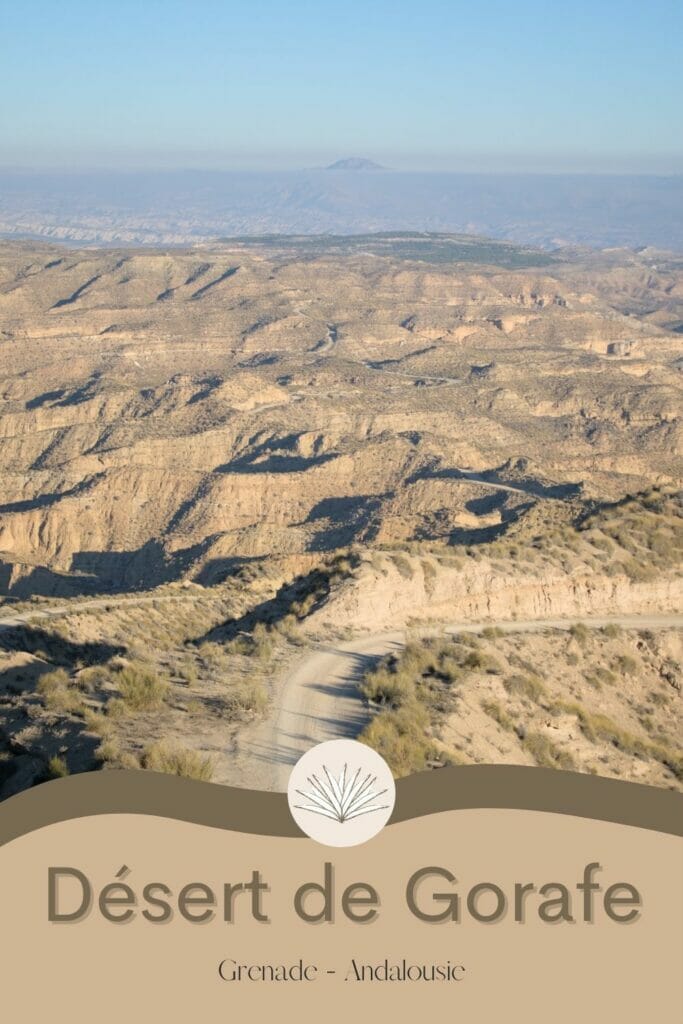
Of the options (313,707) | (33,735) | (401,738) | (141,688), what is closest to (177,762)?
(33,735)

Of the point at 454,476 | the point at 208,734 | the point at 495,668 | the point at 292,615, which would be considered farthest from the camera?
the point at 454,476

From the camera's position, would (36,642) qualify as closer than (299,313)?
Yes

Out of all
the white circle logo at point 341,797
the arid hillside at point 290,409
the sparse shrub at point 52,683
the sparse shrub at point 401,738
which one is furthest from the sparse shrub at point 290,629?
the arid hillside at point 290,409

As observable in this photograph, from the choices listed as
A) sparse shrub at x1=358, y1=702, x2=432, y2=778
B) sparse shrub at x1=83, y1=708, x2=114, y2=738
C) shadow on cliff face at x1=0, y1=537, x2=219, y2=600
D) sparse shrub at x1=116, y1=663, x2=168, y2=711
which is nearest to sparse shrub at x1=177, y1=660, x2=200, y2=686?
sparse shrub at x1=116, y1=663, x2=168, y2=711

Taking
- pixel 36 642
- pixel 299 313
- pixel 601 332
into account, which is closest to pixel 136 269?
pixel 299 313

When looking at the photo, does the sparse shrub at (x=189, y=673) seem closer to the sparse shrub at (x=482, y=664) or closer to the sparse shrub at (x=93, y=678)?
the sparse shrub at (x=93, y=678)

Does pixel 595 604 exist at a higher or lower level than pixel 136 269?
lower

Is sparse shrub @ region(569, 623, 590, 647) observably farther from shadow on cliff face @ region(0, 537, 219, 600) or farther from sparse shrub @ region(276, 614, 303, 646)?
shadow on cliff face @ region(0, 537, 219, 600)

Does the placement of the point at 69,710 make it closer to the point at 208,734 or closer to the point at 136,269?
the point at 208,734
